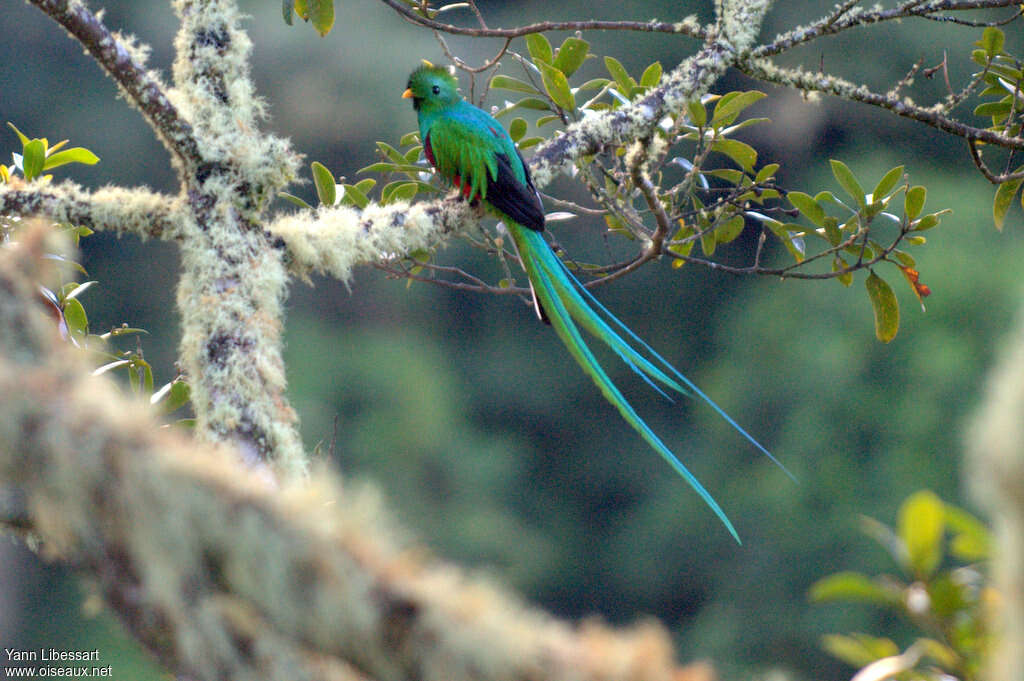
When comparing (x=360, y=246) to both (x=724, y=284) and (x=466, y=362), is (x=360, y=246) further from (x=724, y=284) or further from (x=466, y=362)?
(x=724, y=284)

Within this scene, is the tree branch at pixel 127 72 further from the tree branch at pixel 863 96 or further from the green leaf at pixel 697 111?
the tree branch at pixel 863 96

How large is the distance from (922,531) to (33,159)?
4.59 ft

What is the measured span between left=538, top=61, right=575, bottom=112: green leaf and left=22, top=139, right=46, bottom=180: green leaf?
85 centimetres

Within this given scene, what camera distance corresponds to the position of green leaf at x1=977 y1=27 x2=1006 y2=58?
1732 millimetres

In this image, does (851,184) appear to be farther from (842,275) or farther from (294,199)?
(294,199)

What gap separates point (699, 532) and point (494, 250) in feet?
29.6

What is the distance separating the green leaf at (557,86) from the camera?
66.1 inches

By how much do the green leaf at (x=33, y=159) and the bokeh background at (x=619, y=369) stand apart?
7.27 metres

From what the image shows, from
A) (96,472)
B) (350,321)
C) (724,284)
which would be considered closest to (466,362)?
(350,321)

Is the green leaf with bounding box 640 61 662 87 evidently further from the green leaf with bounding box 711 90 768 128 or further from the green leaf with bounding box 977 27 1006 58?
the green leaf with bounding box 977 27 1006 58

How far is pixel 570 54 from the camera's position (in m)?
1.81

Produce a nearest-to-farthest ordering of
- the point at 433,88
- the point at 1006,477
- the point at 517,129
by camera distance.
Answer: the point at 1006,477 < the point at 517,129 < the point at 433,88

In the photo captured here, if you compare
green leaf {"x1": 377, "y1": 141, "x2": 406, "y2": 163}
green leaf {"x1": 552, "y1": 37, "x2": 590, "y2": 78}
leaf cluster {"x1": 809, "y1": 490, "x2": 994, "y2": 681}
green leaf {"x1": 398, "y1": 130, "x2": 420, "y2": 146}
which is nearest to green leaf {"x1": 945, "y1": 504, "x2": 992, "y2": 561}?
leaf cluster {"x1": 809, "y1": 490, "x2": 994, "y2": 681}

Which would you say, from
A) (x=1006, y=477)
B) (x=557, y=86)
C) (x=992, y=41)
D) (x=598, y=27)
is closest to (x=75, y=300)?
(x=557, y=86)
